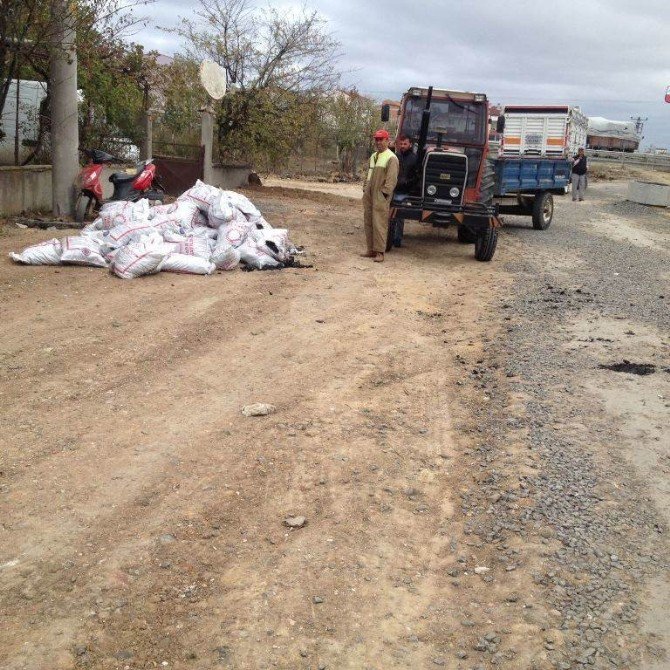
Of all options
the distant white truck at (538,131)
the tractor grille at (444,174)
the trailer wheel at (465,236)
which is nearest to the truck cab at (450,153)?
the tractor grille at (444,174)

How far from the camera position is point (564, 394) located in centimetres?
577

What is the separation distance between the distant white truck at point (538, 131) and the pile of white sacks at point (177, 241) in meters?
12.8

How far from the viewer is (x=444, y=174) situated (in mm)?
12086

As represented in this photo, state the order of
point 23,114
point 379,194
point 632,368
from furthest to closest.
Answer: point 23,114, point 379,194, point 632,368

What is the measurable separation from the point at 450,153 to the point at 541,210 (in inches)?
233

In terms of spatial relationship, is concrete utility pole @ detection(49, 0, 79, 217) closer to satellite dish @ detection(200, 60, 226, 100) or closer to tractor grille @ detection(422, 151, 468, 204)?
satellite dish @ detection(200, 60, 226, 100)

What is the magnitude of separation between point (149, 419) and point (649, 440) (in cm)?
319

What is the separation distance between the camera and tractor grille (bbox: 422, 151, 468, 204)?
1198 cm

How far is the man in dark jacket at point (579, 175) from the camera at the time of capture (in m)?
24.5

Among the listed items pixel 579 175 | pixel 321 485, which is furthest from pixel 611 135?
pixel 321 485

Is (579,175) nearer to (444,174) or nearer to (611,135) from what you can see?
(444,174)

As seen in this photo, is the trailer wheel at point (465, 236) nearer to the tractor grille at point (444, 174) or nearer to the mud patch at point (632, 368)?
the tractor grille at point (444, 174)

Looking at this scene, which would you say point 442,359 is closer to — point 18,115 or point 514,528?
point 514,528

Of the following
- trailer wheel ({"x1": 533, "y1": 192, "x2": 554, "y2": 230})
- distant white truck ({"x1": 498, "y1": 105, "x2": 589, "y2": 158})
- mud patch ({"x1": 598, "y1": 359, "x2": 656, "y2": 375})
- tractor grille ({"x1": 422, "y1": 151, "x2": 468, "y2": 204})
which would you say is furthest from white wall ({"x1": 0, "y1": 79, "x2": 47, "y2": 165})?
distant white truck ({"x1": 498, "y1": 105, "x2": 589, "y2": 158})
